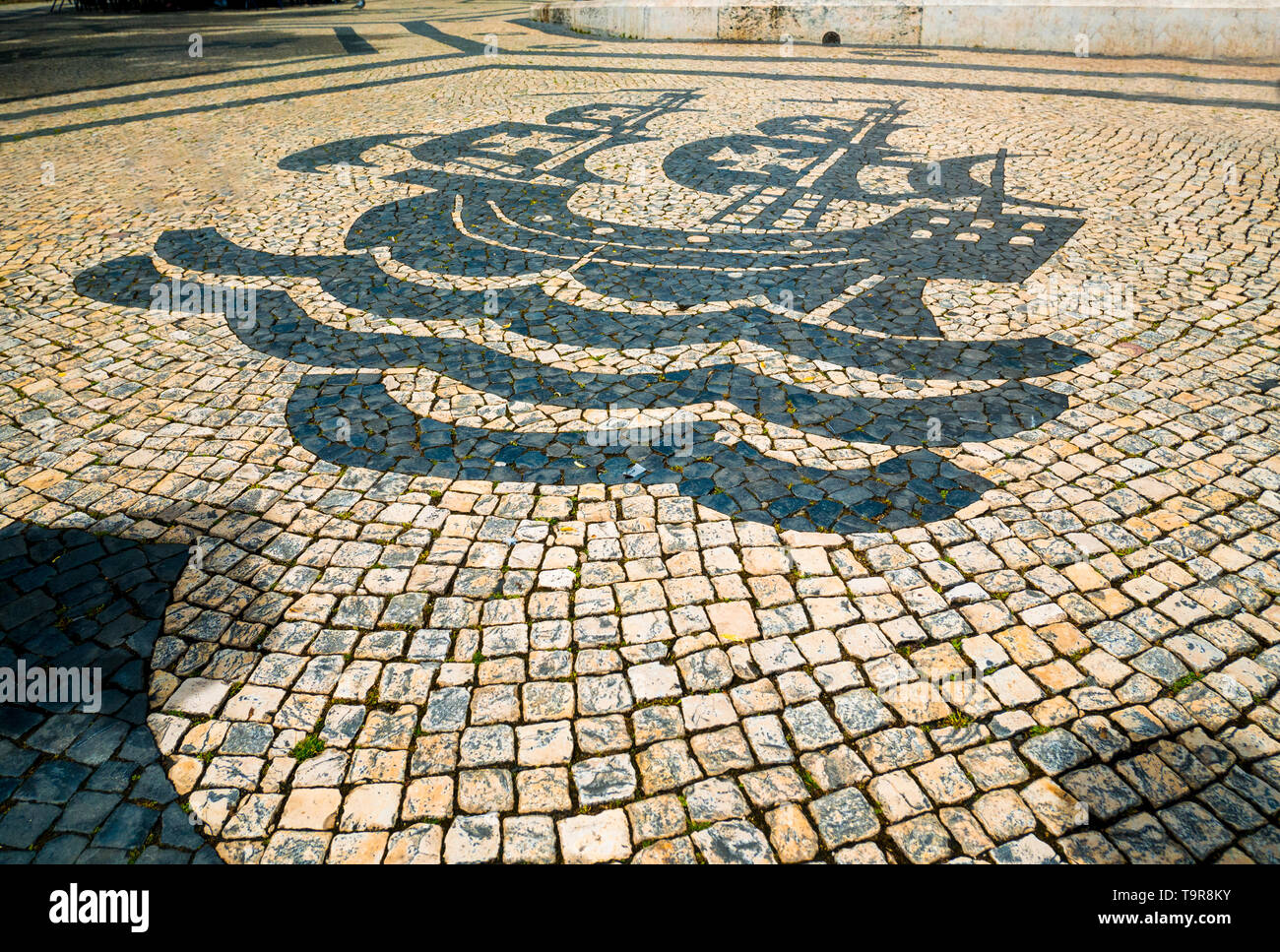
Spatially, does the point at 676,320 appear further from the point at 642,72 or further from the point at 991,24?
the point at 991,24

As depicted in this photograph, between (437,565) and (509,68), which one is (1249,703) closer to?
(437,565)

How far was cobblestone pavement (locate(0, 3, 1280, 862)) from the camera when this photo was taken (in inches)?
122

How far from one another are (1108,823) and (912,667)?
3.04ft

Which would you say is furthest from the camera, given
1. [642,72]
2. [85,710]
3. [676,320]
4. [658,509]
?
[642,72]

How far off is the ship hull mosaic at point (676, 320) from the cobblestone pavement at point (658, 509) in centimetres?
5

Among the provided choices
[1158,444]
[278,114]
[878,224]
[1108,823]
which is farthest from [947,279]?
[278,114]

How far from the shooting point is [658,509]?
15.2 ft

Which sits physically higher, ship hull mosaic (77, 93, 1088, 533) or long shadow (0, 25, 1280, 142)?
long shadow (0, 25, 1280, 142)

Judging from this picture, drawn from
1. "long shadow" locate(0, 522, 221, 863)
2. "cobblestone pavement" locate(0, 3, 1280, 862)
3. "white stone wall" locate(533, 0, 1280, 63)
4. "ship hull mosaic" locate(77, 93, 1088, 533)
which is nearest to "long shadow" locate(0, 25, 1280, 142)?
"white stone wall" locate(533, 0, 1280, 63)

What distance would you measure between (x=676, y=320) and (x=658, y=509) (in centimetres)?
263

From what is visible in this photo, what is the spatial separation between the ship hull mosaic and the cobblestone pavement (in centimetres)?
5

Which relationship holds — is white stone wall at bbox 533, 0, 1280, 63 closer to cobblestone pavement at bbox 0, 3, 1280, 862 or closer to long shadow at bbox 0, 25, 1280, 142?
long shadow at bbox 0, 25, 1280, 142

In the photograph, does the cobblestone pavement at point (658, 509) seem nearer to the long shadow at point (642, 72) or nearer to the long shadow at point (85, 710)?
the long shadow at point (85, 710)

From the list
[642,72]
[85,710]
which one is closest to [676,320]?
Answer: [85,710]
